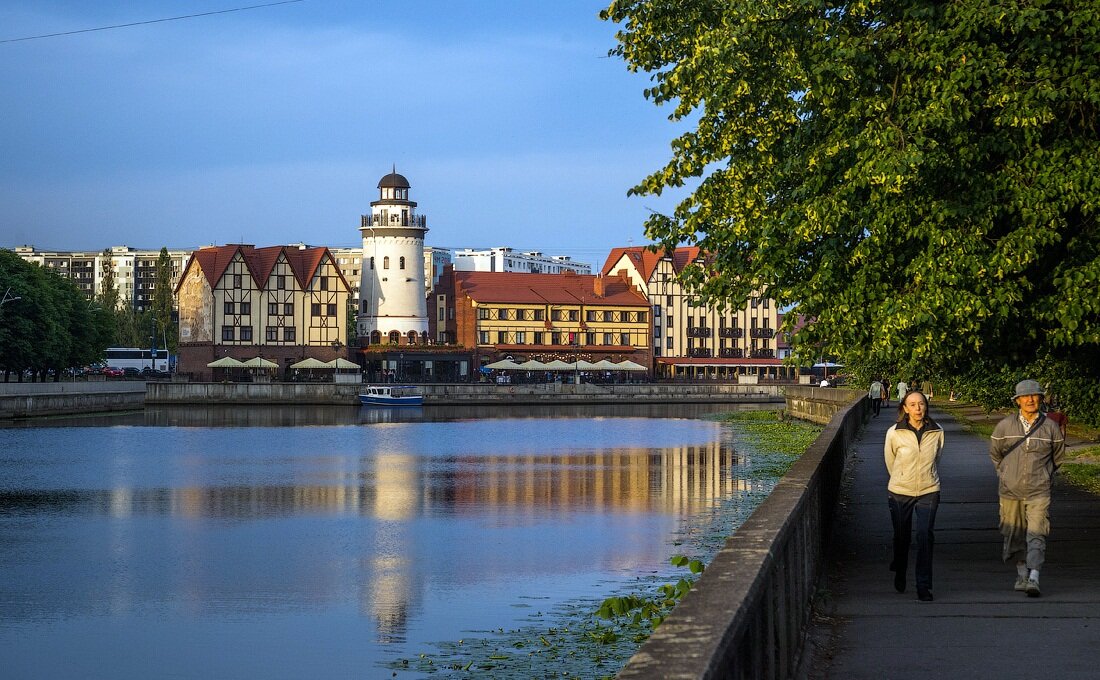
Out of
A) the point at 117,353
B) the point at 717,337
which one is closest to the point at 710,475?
the point at 717,337

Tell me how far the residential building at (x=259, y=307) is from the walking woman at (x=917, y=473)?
390ft

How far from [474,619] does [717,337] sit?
129 meters

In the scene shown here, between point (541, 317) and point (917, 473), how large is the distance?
126664 millimetres

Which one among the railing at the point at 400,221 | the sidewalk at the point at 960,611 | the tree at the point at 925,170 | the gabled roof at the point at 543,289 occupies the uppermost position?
the railing at the point at 400,221

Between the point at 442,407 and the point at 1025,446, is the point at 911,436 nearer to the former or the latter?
→ the point at 1025,446

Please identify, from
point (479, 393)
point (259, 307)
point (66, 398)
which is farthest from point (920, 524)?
point (259, 307)

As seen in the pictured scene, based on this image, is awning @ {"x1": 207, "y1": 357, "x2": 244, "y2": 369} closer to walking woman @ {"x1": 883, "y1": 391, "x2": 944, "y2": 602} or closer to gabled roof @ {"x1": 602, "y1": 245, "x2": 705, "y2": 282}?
gabled roof @ {"x1": 602, "y1": 245, "x2": 705, "y2": 282}

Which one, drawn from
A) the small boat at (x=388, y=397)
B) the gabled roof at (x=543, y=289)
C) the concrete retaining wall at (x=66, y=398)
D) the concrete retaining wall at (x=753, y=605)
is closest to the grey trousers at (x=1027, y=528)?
the concrete retaining wall at (x=753, y=605)

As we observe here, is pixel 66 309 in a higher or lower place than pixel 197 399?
higher

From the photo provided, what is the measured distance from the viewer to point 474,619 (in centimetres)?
2111

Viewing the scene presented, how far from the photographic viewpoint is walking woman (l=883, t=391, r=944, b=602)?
13.0 m

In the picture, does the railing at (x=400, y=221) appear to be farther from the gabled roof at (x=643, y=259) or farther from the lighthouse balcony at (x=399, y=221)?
the gabled roof at (x=643, y=259)

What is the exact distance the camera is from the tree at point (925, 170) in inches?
597

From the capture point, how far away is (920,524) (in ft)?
42.5
